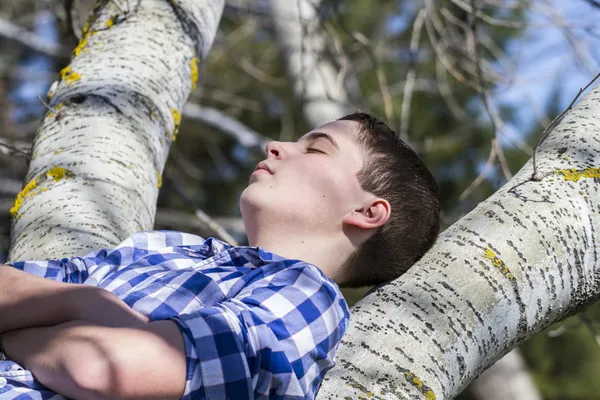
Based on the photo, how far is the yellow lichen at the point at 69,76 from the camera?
5.75 ft

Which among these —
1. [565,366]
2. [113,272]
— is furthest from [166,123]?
[565,366]

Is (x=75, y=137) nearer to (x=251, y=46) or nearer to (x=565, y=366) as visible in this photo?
(x=251, y=46)

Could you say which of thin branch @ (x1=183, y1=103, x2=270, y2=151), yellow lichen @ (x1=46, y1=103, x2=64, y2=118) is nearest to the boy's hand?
yellow lichen @ (x1=46, y1=103, x2=64, y2=118)

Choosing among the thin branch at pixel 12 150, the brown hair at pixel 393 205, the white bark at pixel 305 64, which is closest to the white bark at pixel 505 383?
the white bark at pixel 305 64

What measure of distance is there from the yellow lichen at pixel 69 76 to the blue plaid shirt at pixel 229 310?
57 cm

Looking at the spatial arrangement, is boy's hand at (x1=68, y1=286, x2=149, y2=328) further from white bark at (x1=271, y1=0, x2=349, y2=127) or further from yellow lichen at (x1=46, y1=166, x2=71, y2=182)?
white bark at (x1=271, y1=0, x2=349, y2=127)

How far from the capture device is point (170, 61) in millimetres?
1829

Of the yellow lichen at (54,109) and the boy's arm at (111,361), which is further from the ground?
the yellow lichen at (54,109)

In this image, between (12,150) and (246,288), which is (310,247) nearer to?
(246,288)

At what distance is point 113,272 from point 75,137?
0.45 meters

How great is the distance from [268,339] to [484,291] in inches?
17.0

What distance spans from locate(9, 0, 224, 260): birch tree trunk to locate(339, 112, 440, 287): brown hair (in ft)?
1.68

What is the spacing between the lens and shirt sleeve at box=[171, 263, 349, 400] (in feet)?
3.34

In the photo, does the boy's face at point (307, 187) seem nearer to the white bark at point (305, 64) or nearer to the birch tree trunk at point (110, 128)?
the birch tree trunk at point (110, 128)
